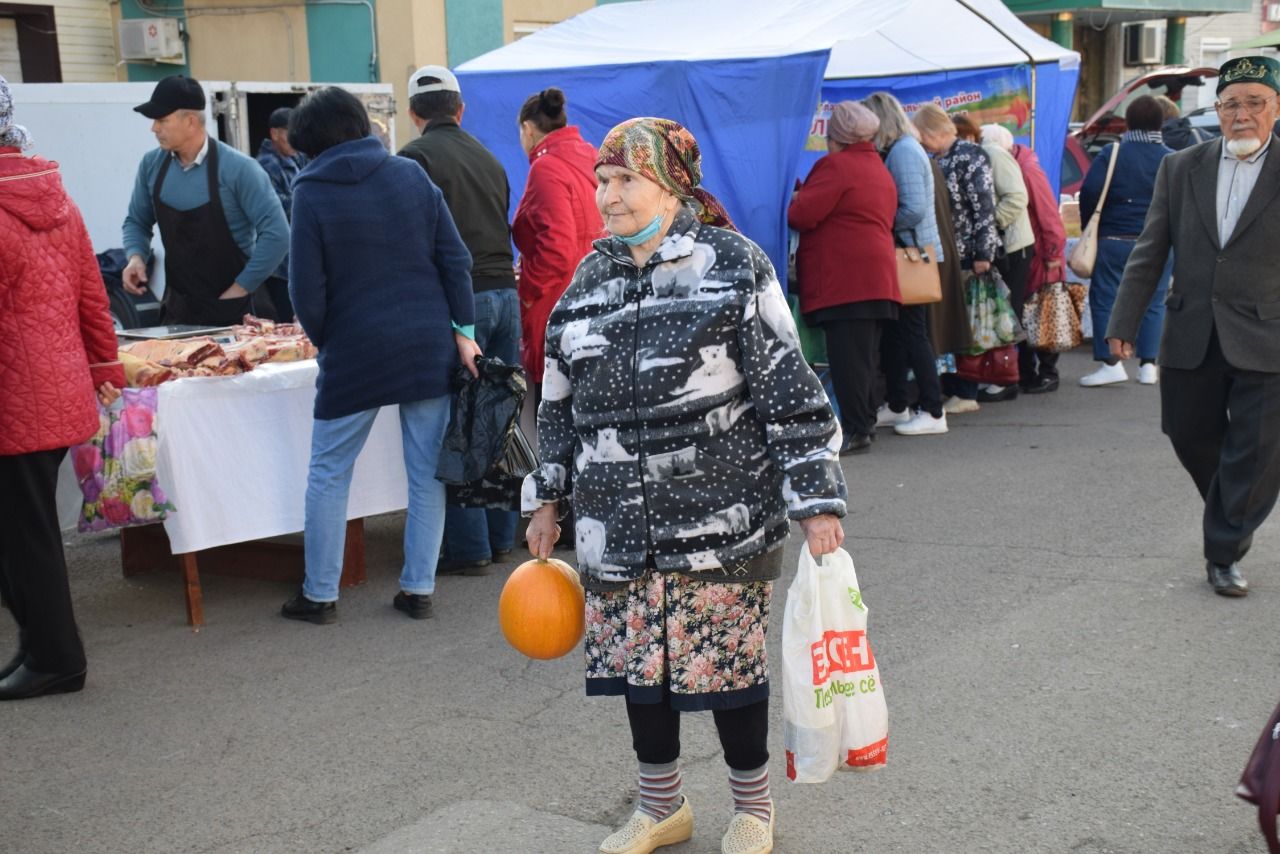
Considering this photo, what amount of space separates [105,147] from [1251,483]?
875 cm

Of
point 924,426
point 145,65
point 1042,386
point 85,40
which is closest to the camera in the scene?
point 924,426

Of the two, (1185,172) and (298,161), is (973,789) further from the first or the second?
(298,161)

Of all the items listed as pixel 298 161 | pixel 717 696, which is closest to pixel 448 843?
pixel 717 696

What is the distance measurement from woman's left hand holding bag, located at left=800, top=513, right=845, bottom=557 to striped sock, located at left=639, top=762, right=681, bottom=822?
2.37ft

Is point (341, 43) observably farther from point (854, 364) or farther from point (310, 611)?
point (310, 611)

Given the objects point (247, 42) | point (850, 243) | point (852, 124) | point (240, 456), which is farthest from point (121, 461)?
point (247, 42)

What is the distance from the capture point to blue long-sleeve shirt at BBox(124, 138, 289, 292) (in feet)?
21.1

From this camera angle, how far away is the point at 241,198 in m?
6.45

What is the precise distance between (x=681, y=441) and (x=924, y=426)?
19.2ft

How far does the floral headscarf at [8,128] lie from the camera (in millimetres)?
4480

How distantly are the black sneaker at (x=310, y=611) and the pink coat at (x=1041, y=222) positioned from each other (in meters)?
5.98

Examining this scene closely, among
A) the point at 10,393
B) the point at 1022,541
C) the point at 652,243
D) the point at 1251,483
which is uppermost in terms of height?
the point at 652,243

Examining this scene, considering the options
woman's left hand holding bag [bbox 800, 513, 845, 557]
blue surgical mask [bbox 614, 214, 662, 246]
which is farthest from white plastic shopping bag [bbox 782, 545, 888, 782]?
blue surgical mask [bbox 614, 214, 662, 246]

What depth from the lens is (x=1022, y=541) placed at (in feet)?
20.9
